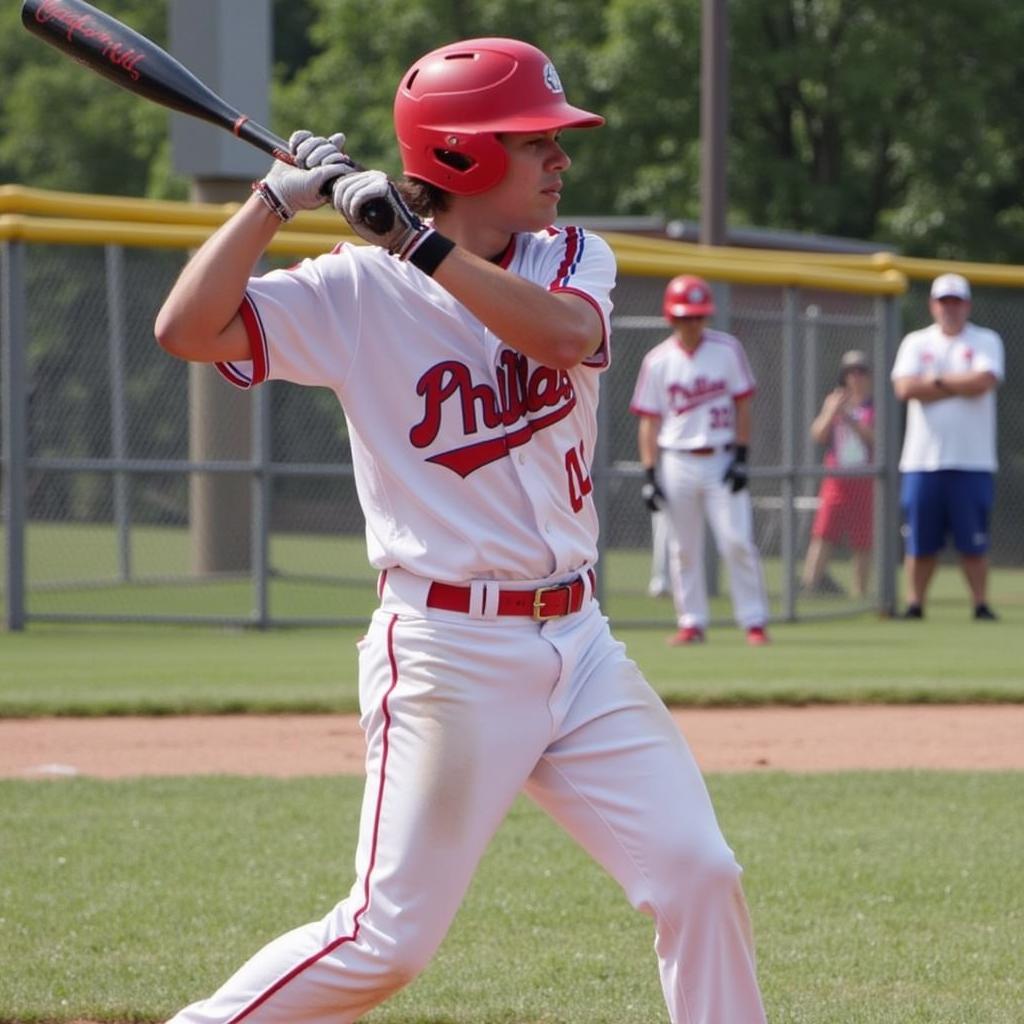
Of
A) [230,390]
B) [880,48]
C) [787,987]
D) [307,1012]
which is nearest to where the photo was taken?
[307,1012]

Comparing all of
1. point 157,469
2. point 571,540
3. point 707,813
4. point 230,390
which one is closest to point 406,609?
point 571,540

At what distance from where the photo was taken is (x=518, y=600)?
340 centimetres

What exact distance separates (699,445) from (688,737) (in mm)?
3558

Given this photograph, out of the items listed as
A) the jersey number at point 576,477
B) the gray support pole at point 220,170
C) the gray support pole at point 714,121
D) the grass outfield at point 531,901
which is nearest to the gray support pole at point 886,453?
the gray support pole at point 714,121

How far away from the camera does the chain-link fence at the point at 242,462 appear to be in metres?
12.1

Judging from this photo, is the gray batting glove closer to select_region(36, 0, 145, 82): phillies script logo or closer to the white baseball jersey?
select_region(36, 0, 145, 82): phillies script logo

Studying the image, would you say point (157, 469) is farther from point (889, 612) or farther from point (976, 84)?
point (976, 84)

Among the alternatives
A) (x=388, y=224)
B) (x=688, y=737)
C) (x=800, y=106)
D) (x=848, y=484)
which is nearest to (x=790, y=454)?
(x=848, y=484)

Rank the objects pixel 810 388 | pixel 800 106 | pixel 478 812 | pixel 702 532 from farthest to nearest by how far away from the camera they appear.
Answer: pixel 800 106 → pixel 810 388 → pixel 702 532 → pixel 478 812

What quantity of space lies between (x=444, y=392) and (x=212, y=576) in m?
11.0

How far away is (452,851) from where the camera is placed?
3289 mm

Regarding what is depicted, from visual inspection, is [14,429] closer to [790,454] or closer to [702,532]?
[702,532]

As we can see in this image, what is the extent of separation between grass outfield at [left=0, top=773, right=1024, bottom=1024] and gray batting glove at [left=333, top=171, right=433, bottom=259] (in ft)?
6.55

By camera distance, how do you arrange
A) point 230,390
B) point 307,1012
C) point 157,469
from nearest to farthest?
point 307,1012, point 157,469, point 230,390
